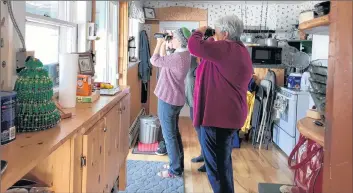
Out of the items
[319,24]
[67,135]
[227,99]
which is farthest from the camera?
[227,99]

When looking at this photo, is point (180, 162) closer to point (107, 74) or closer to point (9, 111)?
point (107, 74)

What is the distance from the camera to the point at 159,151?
159 inches

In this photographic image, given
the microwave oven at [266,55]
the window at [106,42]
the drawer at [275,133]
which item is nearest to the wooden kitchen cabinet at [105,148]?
the window at [106,42]

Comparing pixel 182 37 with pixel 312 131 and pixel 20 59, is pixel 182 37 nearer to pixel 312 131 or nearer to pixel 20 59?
pixel 20 59

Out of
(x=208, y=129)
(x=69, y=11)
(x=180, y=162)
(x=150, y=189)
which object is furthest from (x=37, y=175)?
(x=180, y=162)

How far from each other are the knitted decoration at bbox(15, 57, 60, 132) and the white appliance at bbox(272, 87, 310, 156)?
10.6 ft

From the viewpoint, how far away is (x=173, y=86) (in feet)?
10.1

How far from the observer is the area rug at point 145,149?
408cm

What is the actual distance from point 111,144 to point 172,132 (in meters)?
1.32

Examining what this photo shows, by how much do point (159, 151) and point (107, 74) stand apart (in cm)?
109

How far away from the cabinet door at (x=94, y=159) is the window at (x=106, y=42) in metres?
1.75

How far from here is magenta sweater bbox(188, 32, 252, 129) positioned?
204 cm

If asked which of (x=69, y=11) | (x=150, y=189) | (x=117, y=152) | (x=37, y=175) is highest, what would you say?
(x=69, y=11)

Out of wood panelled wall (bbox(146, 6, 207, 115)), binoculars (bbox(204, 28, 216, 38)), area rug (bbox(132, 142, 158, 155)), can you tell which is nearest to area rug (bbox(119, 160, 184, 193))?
area rug (bbox(132, 142, 158, 155))
